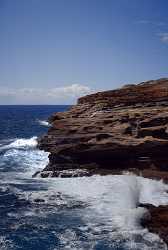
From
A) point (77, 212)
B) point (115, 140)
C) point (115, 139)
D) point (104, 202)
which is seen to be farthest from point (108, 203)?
point (115, 139)

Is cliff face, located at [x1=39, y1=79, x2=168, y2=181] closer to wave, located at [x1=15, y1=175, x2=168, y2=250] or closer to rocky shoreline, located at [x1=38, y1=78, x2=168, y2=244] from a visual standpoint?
rocky shoreline, located at [x1=38, y1=78, x2=168, y2=244]

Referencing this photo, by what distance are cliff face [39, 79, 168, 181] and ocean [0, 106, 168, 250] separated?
2084 millimetres

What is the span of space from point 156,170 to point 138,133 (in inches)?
147

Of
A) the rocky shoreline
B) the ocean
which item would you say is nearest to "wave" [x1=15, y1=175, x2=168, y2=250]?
the ocean

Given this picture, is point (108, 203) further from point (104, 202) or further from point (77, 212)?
point (77, 212)

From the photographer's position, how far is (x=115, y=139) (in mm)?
35062

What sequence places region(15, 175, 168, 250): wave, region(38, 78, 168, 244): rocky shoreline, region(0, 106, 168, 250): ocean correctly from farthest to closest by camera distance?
region(38, 78, 168, 244): rocky shoreline, region(15, 175, 168, 250): wave, region(0, 106, 168, 250): ocean

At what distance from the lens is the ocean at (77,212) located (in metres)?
20.7

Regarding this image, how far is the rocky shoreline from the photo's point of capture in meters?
34.0

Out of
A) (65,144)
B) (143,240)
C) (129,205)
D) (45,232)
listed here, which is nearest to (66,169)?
(65,144)

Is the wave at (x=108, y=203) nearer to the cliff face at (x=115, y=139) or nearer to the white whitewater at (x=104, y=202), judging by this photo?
the white whitewater at (x=104, y=202)

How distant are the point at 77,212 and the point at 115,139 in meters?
11.1

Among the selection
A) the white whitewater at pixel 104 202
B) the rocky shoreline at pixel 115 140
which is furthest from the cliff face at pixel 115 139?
the white whitewater at pixel 104 202

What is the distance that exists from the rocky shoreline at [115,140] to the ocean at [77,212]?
2039 mm
